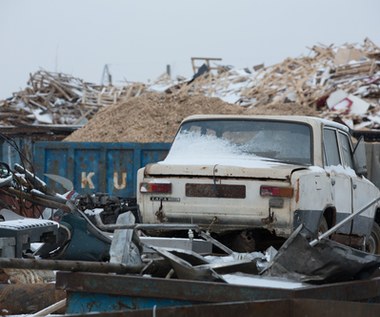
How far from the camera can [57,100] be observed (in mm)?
30172

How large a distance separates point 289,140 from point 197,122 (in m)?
1.15

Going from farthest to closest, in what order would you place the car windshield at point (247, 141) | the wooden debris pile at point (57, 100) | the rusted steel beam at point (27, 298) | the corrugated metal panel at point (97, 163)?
the wooden debris pile at point (57, 100)
the corrugated metal panel at point (97, 163)
the car windshield at point (247, 141)
the rusted steel beam at point (27, 298)

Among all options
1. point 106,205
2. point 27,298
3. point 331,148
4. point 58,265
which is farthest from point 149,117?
point 58,265

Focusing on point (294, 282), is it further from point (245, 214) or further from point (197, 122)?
point (197, 122)

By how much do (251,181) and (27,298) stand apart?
151 inches

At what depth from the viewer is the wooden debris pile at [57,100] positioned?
28.5m

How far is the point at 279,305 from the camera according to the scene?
4152 mm

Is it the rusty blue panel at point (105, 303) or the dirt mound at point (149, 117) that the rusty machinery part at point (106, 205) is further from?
the rusty blue panel at point (105, 303)

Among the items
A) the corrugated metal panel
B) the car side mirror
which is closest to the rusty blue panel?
the car side mirror

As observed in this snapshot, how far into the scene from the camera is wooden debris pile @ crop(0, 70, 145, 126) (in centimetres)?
2852

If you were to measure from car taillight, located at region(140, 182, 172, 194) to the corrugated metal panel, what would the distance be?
13.9 feet

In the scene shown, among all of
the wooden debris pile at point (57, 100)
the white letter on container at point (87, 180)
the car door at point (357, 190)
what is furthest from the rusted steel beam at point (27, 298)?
the wooden debris pile at point (57, 100)

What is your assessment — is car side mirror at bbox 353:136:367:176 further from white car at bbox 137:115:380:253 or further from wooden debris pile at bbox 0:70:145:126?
wooden debris pile at bbox 0:70:145:126

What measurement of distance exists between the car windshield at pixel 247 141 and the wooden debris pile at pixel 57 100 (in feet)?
55.9
